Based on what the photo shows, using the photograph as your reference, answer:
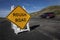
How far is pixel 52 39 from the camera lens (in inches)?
427

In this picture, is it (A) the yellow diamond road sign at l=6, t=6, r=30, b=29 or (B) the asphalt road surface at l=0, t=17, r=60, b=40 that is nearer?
(B) the asphalt road surface at l=0, t=17, r=60, b=40

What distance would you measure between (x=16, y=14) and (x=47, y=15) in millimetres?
29538

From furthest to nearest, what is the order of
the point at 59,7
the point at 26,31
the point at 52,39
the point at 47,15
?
the point at 59,7
the point at 47,15
the point at 26,31
the point at 52,39

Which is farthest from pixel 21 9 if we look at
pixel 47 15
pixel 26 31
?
pixel 47 15

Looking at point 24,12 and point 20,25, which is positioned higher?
point 24,12

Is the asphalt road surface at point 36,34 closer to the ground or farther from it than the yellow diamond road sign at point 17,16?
closer to the ground

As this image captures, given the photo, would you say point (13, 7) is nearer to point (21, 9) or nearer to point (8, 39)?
point (21, 9)

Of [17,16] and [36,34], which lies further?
[36,34]

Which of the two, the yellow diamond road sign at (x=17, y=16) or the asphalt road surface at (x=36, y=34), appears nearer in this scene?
the asphalt road surface at (x=36, y=34)

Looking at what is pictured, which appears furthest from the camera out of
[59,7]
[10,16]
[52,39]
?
[59,7]

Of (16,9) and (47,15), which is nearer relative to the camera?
(16,9)

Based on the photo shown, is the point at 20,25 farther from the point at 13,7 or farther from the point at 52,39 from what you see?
the point at 52,39

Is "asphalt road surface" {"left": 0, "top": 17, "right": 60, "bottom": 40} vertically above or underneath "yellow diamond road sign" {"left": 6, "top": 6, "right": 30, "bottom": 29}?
underneath

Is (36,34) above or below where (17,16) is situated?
below
